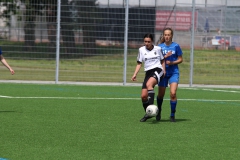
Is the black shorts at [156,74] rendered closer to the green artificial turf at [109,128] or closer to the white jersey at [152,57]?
the white jersey at [152,57]

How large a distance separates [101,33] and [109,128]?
13.5 meters

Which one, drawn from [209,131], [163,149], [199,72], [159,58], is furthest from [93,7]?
[163,149]

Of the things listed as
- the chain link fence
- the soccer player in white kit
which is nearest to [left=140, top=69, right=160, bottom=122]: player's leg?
the soccer player in white kit

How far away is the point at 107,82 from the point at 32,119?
12227mm

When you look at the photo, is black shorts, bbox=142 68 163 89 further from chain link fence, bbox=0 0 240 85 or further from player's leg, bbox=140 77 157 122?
chain link fence, bbox=0 0 240 85

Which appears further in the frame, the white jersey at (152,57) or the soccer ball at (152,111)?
the white jersey at (152,57)

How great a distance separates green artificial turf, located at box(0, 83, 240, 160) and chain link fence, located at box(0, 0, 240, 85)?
5.34 meters

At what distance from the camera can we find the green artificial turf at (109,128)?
900 cm

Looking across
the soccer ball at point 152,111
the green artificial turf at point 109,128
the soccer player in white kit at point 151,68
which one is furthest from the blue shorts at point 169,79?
the soccer ball at point 152,111

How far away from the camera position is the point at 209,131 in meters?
11.4

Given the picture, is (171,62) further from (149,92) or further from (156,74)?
(149,92)

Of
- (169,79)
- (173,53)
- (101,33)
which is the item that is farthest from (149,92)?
(101,33)

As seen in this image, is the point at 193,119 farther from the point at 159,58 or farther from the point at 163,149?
the point at 163,149

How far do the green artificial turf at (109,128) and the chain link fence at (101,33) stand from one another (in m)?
5.34
